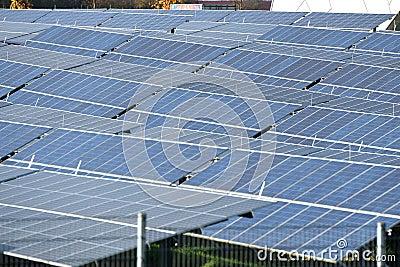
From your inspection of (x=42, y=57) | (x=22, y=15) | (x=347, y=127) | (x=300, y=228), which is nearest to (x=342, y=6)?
(x=22, y=15)

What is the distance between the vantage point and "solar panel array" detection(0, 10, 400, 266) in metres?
20.4

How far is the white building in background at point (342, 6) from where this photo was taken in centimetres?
5731

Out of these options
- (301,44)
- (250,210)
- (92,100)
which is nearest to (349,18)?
(301,44)

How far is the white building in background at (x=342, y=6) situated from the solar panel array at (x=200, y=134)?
7.53 metres

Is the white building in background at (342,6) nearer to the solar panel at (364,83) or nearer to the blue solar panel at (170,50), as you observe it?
the blue solar panel at (170,50)

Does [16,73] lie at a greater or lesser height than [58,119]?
lesser

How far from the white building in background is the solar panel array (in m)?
7.53

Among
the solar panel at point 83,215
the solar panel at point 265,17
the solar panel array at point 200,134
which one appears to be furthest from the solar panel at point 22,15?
the solar panel at point 83,215

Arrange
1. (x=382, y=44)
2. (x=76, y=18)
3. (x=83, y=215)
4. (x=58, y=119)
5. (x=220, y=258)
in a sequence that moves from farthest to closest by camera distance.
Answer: (x=76, y=18) → (x=382, y=44) → (x=58, y=119) → (x=83, y=215) → (x=220, y=258)
